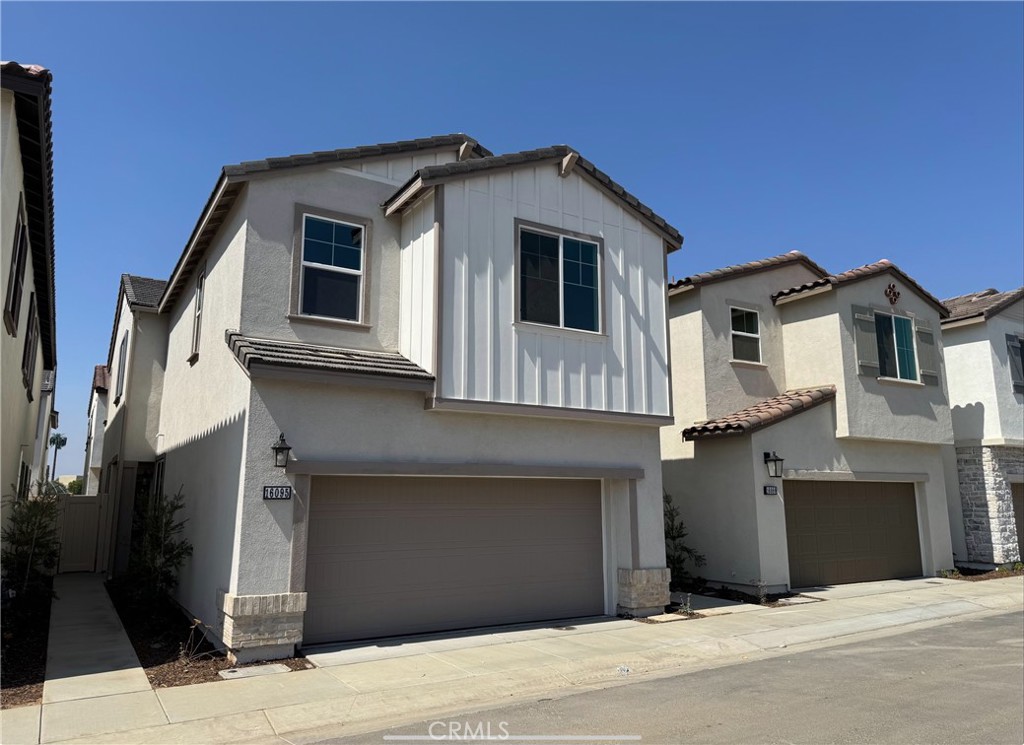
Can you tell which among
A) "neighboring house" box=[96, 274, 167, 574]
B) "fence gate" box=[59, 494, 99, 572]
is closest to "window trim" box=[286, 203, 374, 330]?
"neighboring house" box=[96, 274, 167, 574]

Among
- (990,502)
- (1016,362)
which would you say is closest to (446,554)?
(990,502)

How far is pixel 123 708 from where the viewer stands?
668cm

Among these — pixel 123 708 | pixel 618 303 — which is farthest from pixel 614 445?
pixel 123 708

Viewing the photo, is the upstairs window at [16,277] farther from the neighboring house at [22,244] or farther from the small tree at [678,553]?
the small tree at [678,553]

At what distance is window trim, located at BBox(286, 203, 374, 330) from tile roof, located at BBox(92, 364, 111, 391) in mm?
15091

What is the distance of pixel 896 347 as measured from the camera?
16094 millimetres

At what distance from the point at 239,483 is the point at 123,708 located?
8.85ft

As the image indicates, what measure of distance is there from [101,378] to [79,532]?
27.0 ft

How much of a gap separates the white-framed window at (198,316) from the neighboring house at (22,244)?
228 centimetres

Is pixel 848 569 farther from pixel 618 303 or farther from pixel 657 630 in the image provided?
pixel 618 303

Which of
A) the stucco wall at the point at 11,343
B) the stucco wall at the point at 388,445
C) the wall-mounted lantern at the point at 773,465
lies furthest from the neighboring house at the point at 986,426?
the stucco wall at the point at 11,343

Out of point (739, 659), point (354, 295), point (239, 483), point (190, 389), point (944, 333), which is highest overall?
point (944, 333)

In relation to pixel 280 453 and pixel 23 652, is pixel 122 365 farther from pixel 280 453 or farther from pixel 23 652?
pixel 280 453

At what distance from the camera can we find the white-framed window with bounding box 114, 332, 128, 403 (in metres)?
16.7
